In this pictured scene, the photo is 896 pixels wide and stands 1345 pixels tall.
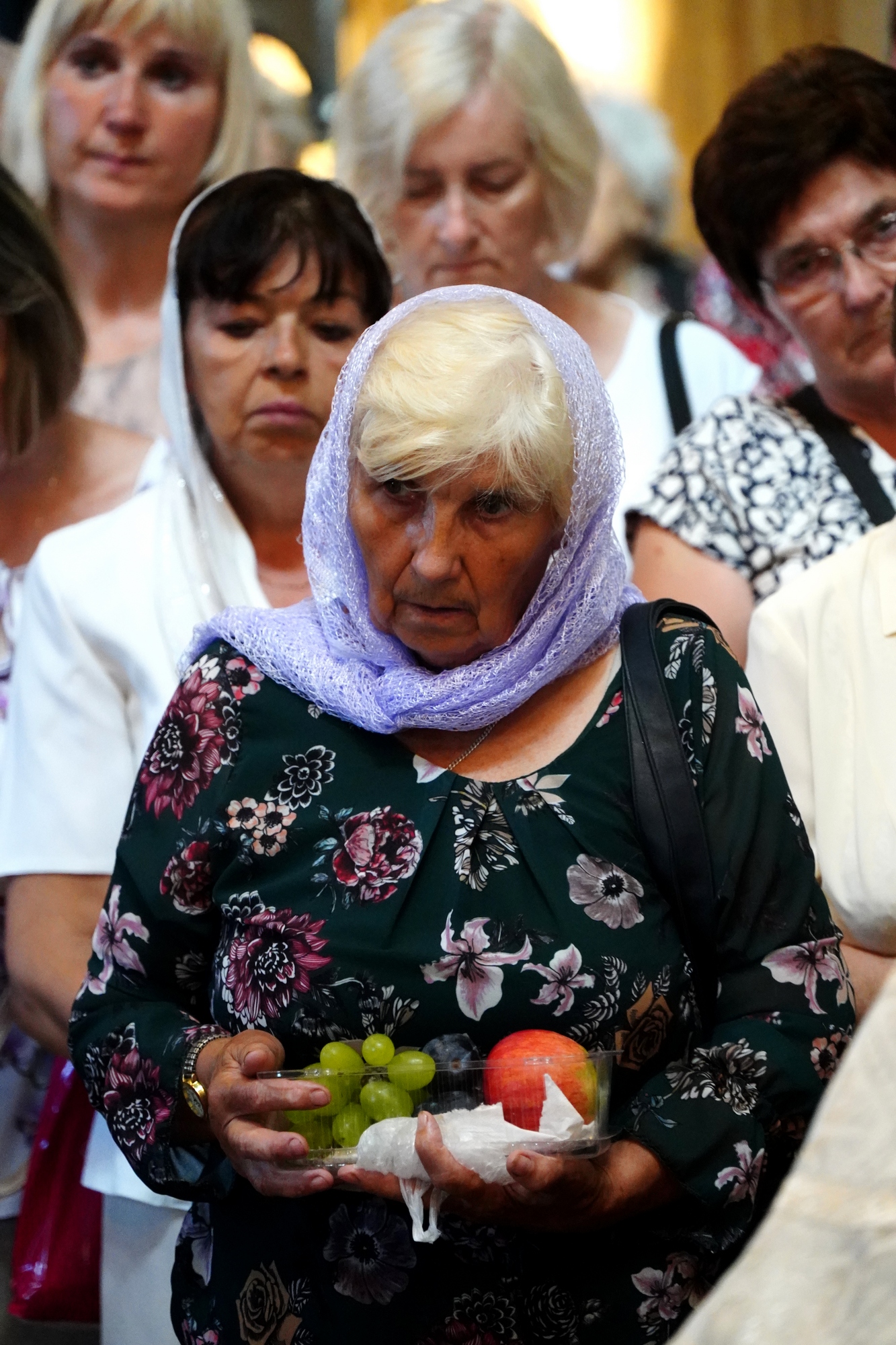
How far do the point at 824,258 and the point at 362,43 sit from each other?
4.01ft

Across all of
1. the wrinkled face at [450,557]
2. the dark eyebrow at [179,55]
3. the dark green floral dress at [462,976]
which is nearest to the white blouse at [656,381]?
the dark eyebrow at [179,55]

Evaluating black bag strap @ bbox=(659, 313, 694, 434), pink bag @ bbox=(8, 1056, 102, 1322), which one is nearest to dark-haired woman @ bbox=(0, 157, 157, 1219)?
pink bag @ bbox=(8, 1056, 102, 1322)

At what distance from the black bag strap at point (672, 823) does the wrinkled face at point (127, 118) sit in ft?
6.22

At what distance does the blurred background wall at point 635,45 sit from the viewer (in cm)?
327

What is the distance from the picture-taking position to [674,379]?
3.05 metres

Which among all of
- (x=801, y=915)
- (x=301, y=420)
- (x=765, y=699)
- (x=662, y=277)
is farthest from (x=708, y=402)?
(x=801, y=915)

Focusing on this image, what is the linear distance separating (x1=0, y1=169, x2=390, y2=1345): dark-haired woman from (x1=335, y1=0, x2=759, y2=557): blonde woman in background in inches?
19.1

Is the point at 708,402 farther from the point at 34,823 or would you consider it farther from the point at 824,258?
the point at 34,823

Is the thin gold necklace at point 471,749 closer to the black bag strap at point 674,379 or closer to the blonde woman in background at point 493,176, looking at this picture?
the blonde woman in background at point 493,176

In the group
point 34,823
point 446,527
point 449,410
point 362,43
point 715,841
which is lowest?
point 34,823

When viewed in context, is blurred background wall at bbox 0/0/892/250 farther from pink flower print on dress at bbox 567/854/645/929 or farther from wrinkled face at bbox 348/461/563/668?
pink flower print on dress at bbox 567/854/645/929

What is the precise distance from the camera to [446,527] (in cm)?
165

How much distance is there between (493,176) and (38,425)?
3.22 ft

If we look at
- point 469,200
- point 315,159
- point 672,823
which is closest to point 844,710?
point 672,823
